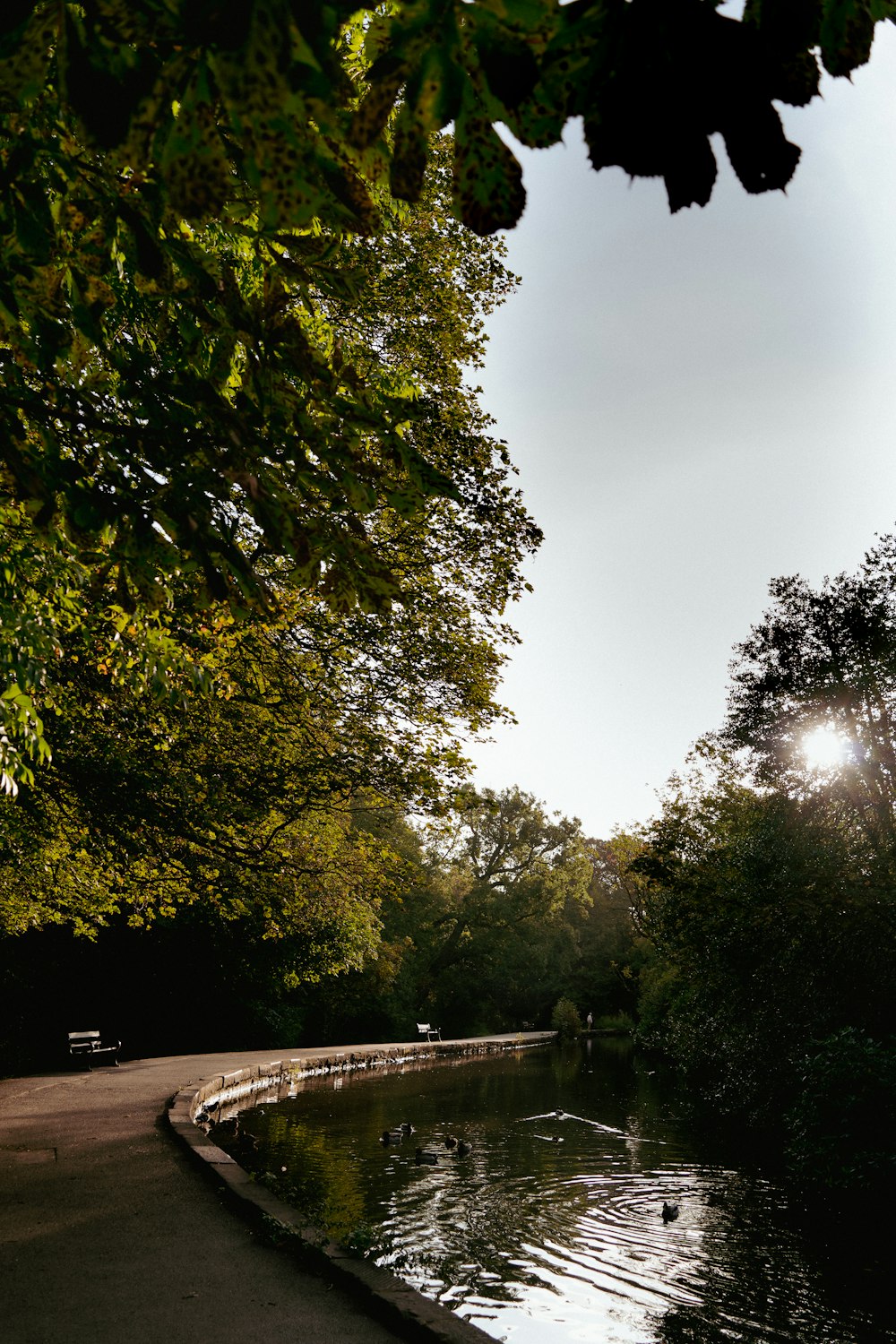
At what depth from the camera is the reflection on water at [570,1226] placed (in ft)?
23.6

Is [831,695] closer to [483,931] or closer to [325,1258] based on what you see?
[325,1258]

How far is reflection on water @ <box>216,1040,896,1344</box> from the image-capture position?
7.18m

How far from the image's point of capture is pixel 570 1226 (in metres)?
9.76

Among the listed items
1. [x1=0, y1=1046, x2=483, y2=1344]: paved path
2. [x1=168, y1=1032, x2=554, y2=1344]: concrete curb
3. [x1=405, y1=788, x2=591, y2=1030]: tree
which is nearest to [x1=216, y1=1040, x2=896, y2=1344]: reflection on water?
[x1=168, y1=1032, x2=554, y2=1344]: concrete curb

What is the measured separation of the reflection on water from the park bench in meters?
4.17

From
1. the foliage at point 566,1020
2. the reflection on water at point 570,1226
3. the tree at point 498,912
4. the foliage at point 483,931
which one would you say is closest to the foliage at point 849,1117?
the reflection on water at point 570,1226

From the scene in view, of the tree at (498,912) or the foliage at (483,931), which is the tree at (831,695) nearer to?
the foliage at (483,931)

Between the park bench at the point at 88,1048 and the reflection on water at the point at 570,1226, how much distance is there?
417 cm

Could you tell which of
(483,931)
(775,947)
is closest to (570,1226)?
(775,947)

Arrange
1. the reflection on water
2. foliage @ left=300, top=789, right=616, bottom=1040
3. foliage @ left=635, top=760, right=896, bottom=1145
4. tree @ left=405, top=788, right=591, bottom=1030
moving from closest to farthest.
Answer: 1. the reflection on water
2. foliage @ left=635, top=760, right=896, bottom=1145
3. foliage @ left=300, top=789, right=616, bottom=1040
4. tree @ left=405, top=788, right=591, bottom=1030

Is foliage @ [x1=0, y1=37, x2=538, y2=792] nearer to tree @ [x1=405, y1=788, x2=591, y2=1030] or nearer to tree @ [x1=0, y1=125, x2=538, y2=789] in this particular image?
tree @ [x1=0, y1=125, x2=538, y2=789]

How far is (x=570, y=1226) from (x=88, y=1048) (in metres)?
13.0

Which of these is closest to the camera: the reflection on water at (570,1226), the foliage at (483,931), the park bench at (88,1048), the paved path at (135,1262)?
the paved path at (135,1262)

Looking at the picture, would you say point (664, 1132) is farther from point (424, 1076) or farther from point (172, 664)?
point (172, 664)
